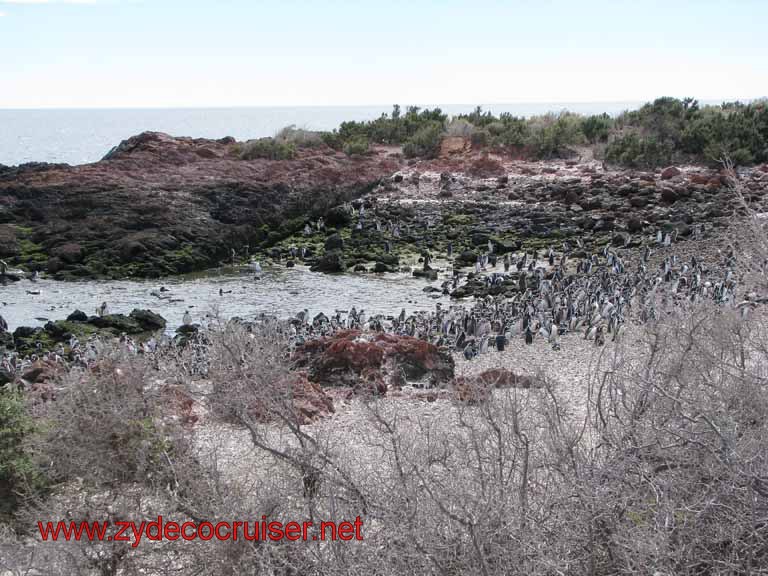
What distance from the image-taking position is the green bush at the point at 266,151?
37.4m

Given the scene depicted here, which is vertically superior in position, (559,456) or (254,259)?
(559,456)

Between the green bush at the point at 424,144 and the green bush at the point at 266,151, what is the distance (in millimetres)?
6028

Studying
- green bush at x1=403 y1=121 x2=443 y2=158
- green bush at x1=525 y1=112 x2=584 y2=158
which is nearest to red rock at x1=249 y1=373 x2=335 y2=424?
green bush at x1=525 y1=112 x2=584 y2=158

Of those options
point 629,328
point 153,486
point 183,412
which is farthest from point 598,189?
point 153,486

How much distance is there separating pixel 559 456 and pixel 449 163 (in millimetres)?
31924

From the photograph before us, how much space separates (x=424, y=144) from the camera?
39.5 metres

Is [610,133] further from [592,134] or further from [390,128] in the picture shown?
[390,128]

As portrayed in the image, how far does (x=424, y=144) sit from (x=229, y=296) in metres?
21.8

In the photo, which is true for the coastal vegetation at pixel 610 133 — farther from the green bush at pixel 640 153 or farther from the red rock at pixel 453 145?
the red rock at pixel 453 145

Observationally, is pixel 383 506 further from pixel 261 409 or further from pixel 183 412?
pixel 183 412

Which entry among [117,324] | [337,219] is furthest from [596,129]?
[117,324]

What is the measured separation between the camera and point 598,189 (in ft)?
96.1

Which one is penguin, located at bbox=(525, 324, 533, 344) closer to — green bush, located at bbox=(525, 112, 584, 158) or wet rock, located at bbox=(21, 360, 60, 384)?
wet rock, located at bbox=(21, 360, 60, 384)

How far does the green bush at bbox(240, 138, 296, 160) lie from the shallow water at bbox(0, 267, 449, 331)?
15775mm
